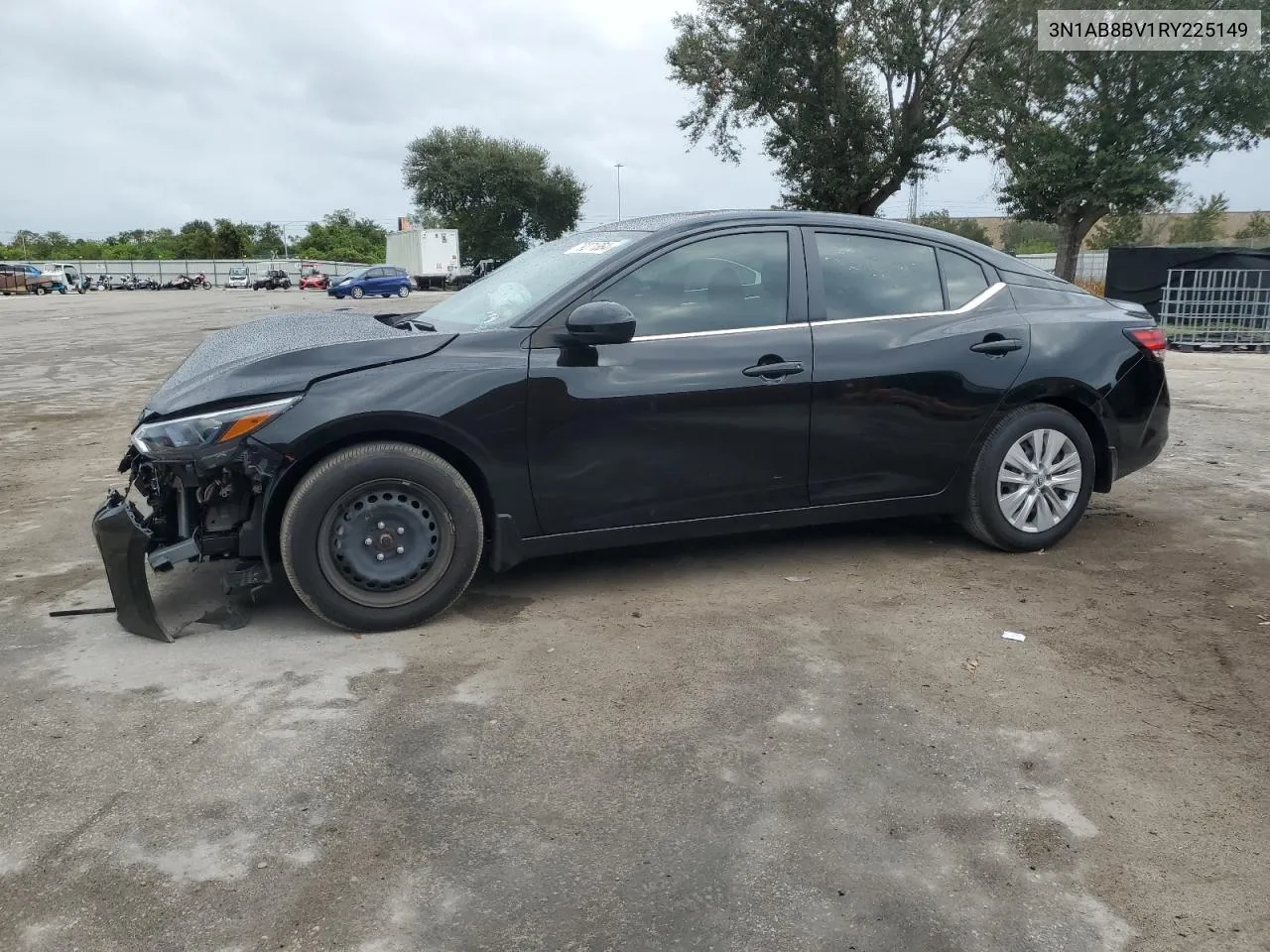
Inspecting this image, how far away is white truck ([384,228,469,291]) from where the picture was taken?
54938mm

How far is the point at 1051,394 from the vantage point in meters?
5.03

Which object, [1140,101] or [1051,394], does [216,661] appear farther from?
[1140,101]

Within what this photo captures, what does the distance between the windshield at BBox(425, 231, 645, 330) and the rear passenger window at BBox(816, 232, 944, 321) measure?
0.92 metres

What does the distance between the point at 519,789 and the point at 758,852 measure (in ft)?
2.35

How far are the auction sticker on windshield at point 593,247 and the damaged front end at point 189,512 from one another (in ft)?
5.25

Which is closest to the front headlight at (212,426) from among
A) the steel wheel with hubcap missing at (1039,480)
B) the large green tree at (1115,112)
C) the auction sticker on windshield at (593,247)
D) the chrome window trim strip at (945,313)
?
the auction sticker on windshield at (593,247)

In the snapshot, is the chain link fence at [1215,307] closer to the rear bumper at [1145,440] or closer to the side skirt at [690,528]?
the rear bumper at [1145,440]

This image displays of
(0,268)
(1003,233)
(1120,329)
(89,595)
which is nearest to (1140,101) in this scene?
(1120,329)

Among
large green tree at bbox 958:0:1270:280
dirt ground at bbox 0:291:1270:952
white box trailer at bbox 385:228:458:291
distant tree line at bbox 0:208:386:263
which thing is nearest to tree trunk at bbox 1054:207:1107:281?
large green tree at bbox 958:0:1270:280

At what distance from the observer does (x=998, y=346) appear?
4.92m

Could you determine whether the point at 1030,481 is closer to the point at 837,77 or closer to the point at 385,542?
the point at 385,542

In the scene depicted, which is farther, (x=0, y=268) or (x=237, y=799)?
(x=0, y=268)

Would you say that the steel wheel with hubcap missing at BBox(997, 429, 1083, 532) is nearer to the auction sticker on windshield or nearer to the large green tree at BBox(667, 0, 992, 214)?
the auction sticker on windshield

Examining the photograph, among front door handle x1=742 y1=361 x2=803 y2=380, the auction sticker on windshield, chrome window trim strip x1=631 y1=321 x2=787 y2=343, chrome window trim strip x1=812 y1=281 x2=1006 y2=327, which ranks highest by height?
the auction sticker on windshield
